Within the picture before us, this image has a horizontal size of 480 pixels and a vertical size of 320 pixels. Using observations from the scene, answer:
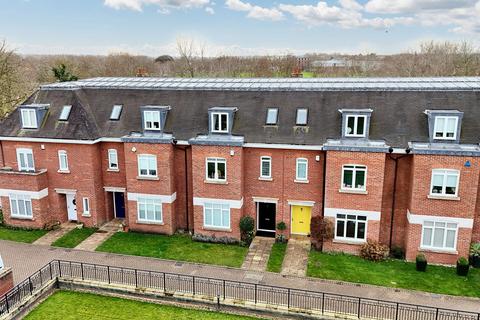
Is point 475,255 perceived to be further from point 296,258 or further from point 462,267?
point 296,258

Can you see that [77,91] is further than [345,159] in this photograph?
Yes

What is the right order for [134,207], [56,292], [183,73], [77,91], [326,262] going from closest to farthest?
1. [56,292]
2. [326,262]
3. [134,207]
4. [77,91]
5. [183,73]

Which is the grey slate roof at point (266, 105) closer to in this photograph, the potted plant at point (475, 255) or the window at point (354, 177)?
the window at point (354, 177)

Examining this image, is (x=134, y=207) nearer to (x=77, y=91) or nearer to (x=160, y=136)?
(x=160, y=136)

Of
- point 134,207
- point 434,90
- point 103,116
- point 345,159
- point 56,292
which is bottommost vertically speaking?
point 56,292

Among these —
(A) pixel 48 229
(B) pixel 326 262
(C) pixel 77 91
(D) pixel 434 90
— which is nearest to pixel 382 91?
(D) pixel 434 90
